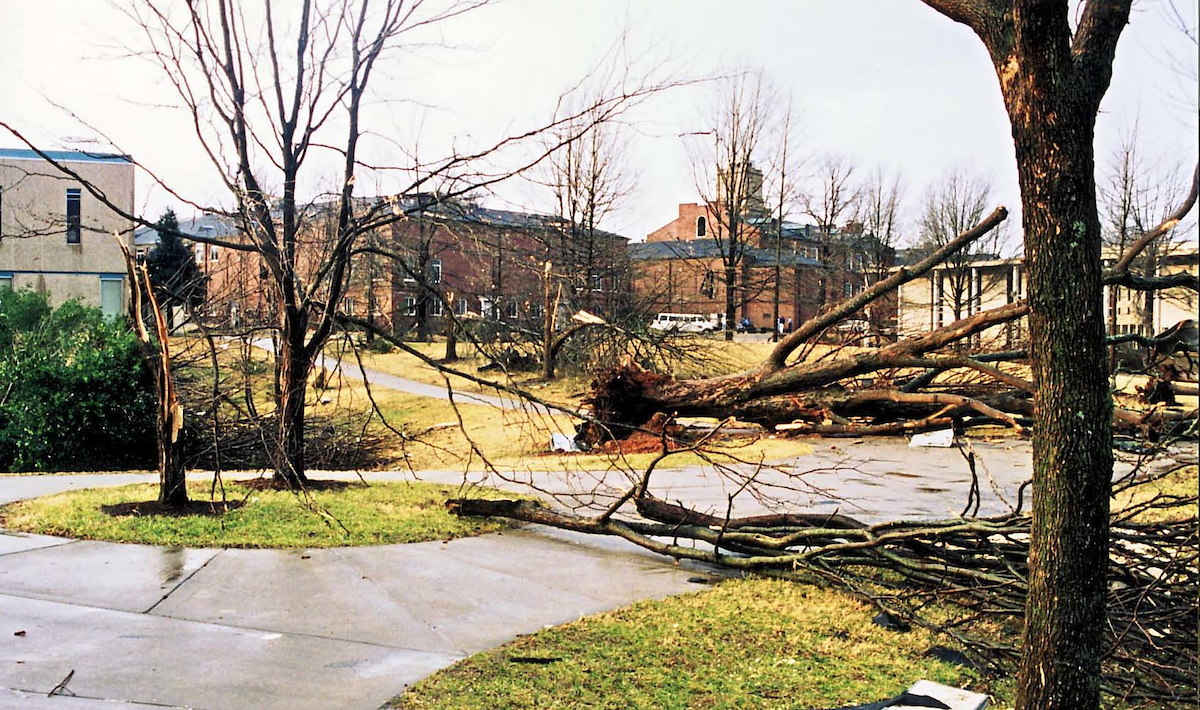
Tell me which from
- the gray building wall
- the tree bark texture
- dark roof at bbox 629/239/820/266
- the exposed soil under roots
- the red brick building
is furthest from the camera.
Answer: dark roof at bbox 629/239/820/266

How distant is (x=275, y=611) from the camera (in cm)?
580

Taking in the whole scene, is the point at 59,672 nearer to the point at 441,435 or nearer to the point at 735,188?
the point at 441,435

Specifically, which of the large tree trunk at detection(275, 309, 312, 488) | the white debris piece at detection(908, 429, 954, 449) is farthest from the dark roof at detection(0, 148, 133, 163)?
the white debris piece at detection(908, 429, 954, 449)

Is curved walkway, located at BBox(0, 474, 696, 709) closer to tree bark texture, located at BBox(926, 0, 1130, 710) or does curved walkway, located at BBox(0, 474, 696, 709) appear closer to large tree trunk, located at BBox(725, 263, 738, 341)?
tree bark texture, located at BBox(926, 0, 1130, 710)

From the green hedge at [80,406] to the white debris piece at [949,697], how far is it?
608 inches

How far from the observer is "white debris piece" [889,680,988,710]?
3902 millimetres

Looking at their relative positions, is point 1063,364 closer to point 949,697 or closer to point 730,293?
point 949,697

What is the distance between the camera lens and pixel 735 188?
34.7m

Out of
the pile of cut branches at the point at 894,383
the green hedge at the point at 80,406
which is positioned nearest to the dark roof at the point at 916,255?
the pile of cut branches at the point at 894,383

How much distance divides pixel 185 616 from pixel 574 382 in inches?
796

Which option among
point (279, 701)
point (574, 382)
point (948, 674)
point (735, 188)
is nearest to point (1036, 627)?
point (948, 674)

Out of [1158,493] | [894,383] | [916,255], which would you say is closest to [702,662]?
[894,383]

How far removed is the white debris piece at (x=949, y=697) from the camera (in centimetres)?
390

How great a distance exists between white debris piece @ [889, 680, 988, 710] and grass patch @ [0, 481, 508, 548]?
470 cm
